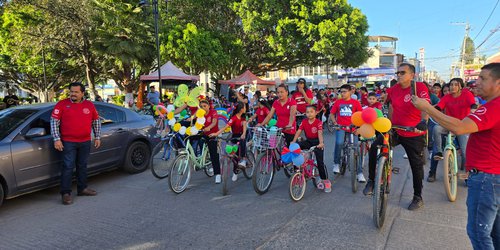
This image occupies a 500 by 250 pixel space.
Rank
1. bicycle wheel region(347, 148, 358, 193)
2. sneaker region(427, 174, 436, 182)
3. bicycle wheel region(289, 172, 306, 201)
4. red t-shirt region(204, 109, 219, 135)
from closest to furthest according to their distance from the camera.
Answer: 1. bicycle wheel region(289, 172, 306, 201)
2. bicycle wheel region(347, 148, 358, 193)
3. red t-shirt region(204, 109, 219, 135)
4. sneaker region(427, 174, 436, 182)

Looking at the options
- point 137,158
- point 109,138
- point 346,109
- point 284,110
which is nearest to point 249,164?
point 284,110

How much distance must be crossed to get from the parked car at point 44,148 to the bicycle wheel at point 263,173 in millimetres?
2906

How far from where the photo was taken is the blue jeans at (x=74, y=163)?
527cm

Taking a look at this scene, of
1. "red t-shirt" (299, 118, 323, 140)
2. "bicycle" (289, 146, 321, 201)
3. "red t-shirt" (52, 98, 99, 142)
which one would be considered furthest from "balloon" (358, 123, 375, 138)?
"red t-shirt" (52, 98, 99, 142)

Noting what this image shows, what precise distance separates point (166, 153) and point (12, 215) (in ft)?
8.55

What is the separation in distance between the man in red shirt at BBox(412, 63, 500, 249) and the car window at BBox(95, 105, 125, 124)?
225 inches

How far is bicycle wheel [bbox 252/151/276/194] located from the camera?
5.31 meters

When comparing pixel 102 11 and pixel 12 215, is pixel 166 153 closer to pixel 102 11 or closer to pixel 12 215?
pixel 12 215

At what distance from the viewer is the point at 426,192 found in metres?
5.55

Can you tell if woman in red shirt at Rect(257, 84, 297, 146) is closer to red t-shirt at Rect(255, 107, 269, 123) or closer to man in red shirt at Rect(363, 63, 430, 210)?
man in red shirt at Rect(363, 63, 430, 210)

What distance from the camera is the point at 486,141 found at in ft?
8.01

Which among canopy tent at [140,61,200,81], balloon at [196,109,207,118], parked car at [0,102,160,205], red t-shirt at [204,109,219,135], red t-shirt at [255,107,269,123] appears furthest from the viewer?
canopy tent at [140,61,200,81]

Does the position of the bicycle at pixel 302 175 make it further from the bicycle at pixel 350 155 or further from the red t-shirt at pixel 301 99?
the red t-shirt at pixel 301 99

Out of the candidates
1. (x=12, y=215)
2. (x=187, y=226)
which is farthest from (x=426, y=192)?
(x=12, y=215)
